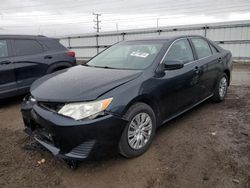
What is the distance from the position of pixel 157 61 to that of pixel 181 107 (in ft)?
3.10

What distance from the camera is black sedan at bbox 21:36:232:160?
97.0 inches

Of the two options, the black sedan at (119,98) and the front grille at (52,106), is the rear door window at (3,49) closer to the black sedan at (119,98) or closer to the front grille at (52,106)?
the black sedan at (119,98)

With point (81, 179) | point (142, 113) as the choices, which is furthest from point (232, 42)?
point (81, 179)

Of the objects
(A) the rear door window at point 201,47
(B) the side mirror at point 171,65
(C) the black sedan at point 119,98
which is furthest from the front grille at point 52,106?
(A) the rear door window at point 201,47

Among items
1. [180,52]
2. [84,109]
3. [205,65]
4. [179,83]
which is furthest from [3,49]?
[205,65]

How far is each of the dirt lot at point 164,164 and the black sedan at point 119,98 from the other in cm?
30

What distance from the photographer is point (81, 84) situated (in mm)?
2842

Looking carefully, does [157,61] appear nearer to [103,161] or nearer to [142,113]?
[142,113]

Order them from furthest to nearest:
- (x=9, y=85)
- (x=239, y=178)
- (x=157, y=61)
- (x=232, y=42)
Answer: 1. (x=232, y=42)
2. (x=9, y=85)
3. (x=157, y=61)
4. (x=239, y=178)

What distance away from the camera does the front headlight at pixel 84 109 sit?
8.04 ft

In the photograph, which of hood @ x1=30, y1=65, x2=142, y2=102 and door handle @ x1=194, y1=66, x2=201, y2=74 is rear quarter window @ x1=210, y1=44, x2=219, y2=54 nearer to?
door handle @ x1=194, y1=66, x2=201, y2=74

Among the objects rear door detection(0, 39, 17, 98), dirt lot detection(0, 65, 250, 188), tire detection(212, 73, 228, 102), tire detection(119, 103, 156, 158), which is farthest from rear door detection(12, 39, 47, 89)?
tire detection(212, 73, 228, 102)

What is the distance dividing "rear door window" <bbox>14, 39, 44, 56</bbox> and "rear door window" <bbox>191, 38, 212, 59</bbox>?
150 inches

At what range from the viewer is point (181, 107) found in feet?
12.2
